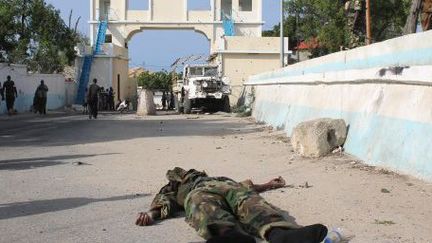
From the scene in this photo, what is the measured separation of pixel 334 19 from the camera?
4631 cm

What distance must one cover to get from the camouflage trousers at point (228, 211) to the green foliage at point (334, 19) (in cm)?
3091

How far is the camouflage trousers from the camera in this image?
5344 mm

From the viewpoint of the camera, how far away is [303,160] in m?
11.1

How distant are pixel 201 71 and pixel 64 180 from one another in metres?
26.7

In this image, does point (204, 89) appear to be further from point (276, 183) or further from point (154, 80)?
point (154, 80)

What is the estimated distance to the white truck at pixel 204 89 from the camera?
3488cm

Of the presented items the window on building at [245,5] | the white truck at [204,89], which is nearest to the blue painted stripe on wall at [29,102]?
→ the white truck at [204,89]

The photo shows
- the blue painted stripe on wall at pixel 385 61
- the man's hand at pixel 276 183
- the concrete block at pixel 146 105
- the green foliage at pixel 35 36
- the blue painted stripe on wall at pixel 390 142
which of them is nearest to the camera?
the blue painted stripe on wall at pixel 390 142

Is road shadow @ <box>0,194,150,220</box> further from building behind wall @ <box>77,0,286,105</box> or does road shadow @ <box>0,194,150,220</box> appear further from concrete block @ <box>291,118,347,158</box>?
building behind wall @ <box>77,0,286,105</box>

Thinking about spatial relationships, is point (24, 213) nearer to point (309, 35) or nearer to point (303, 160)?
point (303, 160)

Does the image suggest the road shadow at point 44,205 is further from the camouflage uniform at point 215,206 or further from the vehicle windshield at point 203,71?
the vehicle windshield at point 203,71

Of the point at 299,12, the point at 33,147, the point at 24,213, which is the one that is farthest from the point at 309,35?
the point at 24,213

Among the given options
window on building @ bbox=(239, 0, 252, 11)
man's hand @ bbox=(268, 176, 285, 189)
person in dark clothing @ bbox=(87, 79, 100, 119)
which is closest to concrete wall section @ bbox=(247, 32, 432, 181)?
man's hand @ bbox=(268, 176, 285, 189)

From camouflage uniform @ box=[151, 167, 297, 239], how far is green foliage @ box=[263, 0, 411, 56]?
30.4 metres
